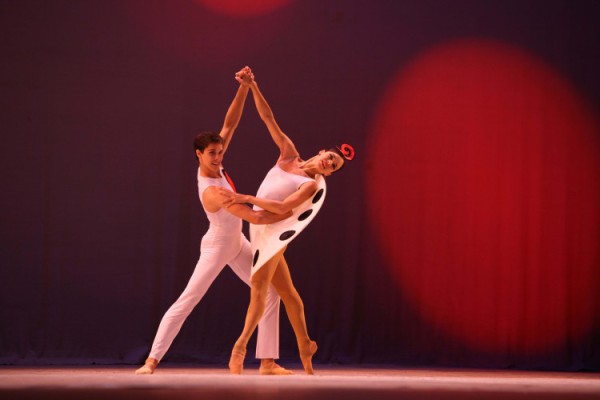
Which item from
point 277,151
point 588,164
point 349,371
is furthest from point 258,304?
point 588,164

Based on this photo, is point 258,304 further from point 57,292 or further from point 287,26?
point 287,26

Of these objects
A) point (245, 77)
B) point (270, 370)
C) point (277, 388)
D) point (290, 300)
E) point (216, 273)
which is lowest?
point (270, 370)

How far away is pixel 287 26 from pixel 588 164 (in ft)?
7.87

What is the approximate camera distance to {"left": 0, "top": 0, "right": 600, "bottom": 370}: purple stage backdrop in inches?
227

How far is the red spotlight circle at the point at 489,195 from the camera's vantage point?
6070mm

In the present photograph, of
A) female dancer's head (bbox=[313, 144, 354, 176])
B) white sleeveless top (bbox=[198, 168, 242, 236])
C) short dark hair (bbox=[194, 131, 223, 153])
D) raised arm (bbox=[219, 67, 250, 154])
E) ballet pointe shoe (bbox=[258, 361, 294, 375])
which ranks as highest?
raised arm (bbox=[219, 67, 250, 154])

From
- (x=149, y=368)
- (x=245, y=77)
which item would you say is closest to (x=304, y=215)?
(x=245, y=77)

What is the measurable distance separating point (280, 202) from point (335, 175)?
1817 mm

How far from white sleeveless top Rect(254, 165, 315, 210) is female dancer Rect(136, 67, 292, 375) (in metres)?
0.12

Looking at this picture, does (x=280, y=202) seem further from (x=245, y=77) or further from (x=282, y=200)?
(x=245, y=77)

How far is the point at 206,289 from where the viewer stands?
4418 millimetres

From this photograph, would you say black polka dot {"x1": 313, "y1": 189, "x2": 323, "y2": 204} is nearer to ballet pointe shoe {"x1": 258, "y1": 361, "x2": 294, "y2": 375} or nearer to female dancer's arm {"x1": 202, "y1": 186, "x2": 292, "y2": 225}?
female dancer's arm {"x1": 202, "y1": 186, "x2": 292, "y2": 225}

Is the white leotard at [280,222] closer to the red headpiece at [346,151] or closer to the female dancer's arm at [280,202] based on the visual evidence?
the female dancer's arm at [280,202]

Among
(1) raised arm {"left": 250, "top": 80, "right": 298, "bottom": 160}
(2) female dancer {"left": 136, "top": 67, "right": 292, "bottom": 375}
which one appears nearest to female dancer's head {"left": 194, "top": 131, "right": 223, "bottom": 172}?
(2) female dancer {"left": 136, "top": 67, "right": 292, "bottom": 375}
